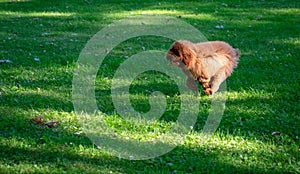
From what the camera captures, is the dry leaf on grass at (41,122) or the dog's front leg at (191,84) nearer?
the dry leaf on grass at (41,122)

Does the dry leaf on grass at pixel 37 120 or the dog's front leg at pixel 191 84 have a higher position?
the dog's front leg at pixel 191 84

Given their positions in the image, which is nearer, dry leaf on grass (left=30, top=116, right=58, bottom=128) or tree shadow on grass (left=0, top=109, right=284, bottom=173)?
tree shadow on grass (left=0, top=109, right=284, bottom=173)

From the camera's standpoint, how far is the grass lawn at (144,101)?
4.20 m

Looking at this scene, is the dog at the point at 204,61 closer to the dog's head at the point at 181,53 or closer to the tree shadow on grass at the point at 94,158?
the dog's head at the point at 181,53

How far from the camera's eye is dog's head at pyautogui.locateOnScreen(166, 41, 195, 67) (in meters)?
5.53

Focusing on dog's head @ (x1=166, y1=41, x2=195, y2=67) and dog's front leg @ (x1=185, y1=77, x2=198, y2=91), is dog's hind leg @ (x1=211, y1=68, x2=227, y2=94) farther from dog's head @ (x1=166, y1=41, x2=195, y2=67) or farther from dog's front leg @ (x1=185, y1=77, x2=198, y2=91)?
dog's head @ (x1=166, y1=41, x2=195, y2=67)

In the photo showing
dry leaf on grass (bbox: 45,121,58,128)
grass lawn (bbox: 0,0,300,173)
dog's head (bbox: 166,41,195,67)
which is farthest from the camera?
dog's head (bbox: 166,41,195,67)

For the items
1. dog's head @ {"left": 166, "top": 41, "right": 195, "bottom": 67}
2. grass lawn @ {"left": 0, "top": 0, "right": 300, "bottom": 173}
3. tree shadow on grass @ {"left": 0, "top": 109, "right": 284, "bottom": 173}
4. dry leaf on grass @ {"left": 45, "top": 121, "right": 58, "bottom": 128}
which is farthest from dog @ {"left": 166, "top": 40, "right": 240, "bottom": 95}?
dry leaf on grass @ {"left": 45, "top": 121, "right": 58, "bottom": 128}

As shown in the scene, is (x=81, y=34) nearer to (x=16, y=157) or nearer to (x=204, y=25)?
(x=204, y=25)

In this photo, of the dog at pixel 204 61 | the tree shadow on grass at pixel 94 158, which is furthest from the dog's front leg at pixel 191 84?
the tree shadow on grass at pixel 94 158

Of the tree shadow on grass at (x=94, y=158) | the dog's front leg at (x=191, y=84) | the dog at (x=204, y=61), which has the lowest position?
the tree shadow on grass at (x=94, y=158)

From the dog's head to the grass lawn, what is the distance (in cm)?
52

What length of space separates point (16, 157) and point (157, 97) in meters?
2.16

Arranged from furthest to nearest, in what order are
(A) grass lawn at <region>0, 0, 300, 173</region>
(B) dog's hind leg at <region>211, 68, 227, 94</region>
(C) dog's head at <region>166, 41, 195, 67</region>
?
(B) dog's hind leg at <region>211, 68, 227, 94</region>
(C) dog's head at <region>166, 41, 195, 67</region>
(A) grass lawn at <region>0, 0, 300, 173</region>
